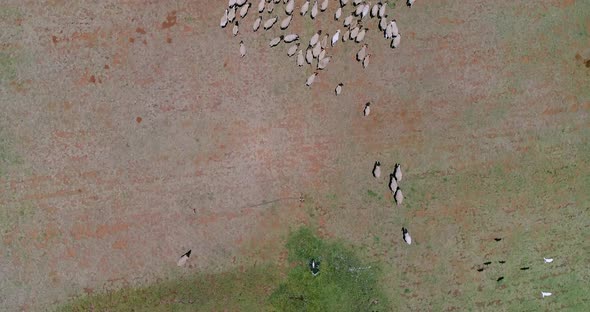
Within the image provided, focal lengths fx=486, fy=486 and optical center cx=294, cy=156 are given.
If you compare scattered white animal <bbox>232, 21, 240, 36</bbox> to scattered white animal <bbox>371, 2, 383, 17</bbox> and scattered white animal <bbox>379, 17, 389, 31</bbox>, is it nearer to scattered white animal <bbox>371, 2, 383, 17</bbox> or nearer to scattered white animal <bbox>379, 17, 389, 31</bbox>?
scattered white animal <bbox>371, 2, 383, 17</bbox>

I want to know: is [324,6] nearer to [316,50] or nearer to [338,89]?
[316,50]

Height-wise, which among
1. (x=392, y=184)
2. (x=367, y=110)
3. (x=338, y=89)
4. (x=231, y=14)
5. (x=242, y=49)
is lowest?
(x=392, y=184)

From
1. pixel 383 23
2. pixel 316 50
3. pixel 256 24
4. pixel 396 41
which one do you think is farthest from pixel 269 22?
pixel 396 41

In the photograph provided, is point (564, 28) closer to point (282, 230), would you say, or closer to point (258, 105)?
point (258, 105)

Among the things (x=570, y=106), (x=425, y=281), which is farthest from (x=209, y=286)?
(x=570, y=106)

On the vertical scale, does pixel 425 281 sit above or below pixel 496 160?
below

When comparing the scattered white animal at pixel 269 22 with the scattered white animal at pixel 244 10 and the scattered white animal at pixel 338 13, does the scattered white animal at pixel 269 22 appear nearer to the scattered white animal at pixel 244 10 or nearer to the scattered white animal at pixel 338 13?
the scattered white animal at pixel 244 10

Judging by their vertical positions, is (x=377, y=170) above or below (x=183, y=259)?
above
